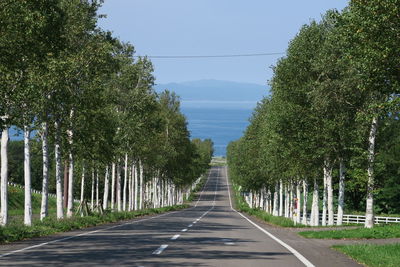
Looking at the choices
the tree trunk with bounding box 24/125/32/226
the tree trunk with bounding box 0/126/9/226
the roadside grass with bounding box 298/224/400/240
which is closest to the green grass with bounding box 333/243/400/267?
the roadside grass with bounding box 298/224/400/240

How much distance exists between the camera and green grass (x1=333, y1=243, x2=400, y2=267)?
45.9ft

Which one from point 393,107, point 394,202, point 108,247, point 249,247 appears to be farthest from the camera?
point 394,202

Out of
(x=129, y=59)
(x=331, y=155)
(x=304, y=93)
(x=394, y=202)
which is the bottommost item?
(x=394, y=202)

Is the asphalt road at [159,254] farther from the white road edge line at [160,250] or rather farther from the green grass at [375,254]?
the green grass at [375,254]

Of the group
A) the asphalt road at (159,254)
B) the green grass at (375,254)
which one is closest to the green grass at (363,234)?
the asphalt road at (159,254)

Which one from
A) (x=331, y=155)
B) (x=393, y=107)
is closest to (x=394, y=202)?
(x=331, y=155)

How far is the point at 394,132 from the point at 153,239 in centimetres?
4403

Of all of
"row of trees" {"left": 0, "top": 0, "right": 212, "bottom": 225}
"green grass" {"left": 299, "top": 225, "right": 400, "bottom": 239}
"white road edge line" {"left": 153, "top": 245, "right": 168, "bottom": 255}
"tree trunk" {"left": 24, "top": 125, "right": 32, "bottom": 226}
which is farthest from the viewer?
"tree trunk" {"left": 24, "top": 125, "right": 32, "bottom": 226}

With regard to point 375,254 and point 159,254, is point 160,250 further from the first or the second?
point 375,254

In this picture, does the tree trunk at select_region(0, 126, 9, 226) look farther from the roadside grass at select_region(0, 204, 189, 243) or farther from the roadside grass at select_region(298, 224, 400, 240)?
the roadside grass at select_region(298, 224, 400, 240)

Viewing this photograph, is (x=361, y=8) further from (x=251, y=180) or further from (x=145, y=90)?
(x=251, y=180)

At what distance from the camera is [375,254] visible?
51.0 ft

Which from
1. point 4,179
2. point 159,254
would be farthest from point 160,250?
point 4,179

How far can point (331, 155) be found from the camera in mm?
37500
